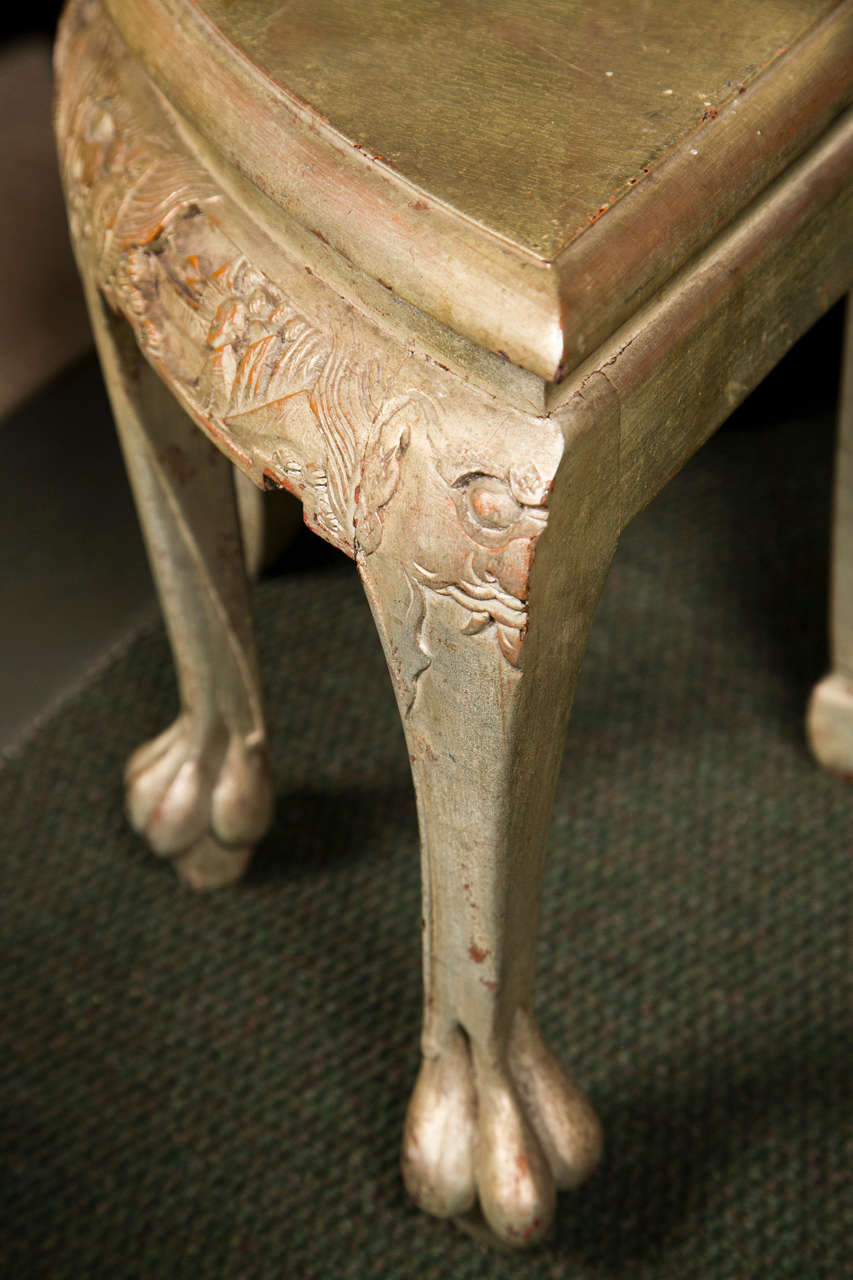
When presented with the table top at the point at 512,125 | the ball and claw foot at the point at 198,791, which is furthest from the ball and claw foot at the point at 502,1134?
the table top at the point at 512,125

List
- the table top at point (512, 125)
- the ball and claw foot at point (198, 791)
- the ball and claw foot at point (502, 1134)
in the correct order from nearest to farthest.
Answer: the table top at point (512, 125) < the ball and claw foot at point (502, 1134) < the ball and claw foot at point (198, 791)

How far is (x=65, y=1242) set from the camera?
0.68 meters

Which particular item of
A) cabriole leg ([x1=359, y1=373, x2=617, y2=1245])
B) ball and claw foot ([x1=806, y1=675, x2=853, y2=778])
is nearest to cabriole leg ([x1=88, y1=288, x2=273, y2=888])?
cabriole leg ([x1=359, y1=373, x2=617, y2=1245])

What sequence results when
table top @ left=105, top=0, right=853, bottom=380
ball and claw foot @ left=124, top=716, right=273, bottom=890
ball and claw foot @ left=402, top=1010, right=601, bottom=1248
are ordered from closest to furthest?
1. table top @ left=105, top=0, right=853, bottom=380
2. ball and claw foot @ left=402, top=1010, right=601, bottom=1248
3. ball and claw foot @ left=124, top=716, right=273, bottom=890

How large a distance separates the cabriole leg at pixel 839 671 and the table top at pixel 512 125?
38 cm

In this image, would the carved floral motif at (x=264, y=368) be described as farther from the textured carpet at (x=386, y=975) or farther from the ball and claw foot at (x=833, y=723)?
the ball and claw foot at (x=833, y=723)

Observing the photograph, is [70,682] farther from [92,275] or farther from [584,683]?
[92,275]

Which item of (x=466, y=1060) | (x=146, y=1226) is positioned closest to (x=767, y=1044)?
(x=466, y=1060)

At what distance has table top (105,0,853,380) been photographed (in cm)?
39

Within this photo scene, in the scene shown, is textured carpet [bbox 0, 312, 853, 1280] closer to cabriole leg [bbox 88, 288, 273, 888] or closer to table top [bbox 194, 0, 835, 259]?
cabriole leg [bbox 88, 288, 273, 888]

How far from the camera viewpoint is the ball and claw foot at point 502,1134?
1.98 feet

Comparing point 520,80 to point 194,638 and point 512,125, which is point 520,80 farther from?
point 194,638

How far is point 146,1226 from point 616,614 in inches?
20.2

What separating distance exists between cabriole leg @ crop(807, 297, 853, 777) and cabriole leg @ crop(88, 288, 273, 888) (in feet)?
1.14
